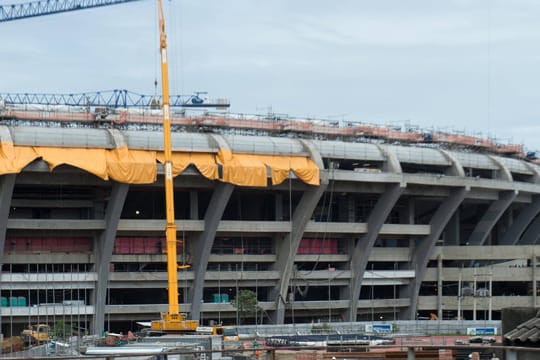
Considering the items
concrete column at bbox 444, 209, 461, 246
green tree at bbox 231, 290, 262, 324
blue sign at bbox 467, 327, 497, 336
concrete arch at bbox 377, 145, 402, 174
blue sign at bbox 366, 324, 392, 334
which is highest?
concrete arch at bbox 377, 145, 402, 174

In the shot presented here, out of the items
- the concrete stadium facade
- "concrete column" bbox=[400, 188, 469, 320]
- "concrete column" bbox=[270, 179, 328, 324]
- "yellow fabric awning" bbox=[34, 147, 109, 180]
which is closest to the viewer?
"yellow fabric awning" bbox=[34, 147, 109, 180]

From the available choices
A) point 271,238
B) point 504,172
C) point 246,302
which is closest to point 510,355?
point 246,302

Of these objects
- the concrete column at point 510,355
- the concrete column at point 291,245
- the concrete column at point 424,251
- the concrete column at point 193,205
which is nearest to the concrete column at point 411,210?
the concrete column at point 424,251

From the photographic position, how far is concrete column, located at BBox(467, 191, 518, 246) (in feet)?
367

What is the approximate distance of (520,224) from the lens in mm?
123062

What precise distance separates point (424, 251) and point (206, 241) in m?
25.5

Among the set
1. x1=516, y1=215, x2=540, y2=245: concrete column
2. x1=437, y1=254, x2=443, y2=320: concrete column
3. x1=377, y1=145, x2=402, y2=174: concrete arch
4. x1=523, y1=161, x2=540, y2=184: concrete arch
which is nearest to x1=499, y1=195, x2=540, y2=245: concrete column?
x1=523, y1=161, x2=540, y2=184: concrete arch

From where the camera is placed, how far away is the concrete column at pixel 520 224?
12219 centimetres

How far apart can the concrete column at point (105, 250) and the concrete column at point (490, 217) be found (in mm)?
42391

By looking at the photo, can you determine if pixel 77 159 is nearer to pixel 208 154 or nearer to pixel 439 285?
pixel 208 154

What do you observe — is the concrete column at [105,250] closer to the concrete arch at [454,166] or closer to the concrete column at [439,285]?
the concrete arch at [454,166]

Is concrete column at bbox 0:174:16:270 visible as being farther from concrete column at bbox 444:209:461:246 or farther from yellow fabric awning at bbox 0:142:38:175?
concrete column at bbox 444:209:461:246

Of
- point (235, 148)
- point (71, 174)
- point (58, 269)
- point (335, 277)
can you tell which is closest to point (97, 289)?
point (58, 269)

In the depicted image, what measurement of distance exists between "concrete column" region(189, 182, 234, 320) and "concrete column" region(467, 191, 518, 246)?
32.8m
